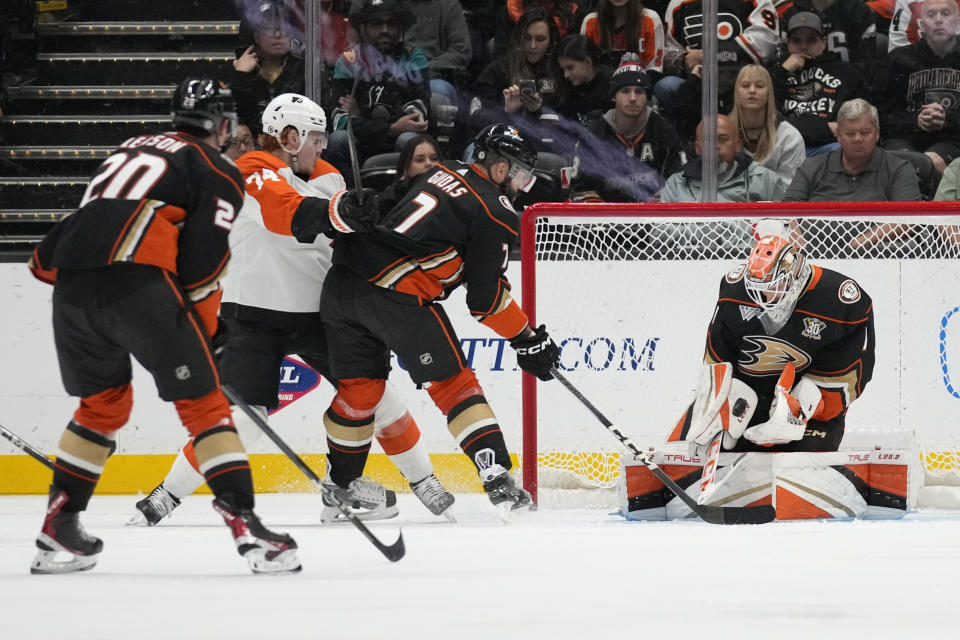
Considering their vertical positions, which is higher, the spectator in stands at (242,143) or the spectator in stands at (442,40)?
the spectator in stands at (442,40)

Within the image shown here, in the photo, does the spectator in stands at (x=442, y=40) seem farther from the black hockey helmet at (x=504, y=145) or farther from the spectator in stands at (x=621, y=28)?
the black hockey helmet at (x=504, y=145)

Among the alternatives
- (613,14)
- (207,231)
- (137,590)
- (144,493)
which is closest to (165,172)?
(207,231)

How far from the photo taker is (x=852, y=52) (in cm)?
514

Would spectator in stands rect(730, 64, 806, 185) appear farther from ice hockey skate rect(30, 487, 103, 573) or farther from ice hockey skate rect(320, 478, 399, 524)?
ice hockey skate rect(30, 487, 103, 573)

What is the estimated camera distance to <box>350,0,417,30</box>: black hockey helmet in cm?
495

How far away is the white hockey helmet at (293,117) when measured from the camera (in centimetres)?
369

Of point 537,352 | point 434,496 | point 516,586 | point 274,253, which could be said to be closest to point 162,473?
point 274,253

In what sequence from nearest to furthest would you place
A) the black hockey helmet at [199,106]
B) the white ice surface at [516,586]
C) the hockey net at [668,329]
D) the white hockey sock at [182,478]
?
the white ice surface at [516,586], the black hockey helmet at [199,106], the white hockey sock at [182,478], the hockey net at [668,329]

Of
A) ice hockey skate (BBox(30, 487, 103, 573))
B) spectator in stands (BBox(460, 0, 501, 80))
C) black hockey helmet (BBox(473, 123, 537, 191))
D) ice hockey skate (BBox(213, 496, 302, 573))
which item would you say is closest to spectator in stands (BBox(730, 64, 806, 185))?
spectator in stands (BBox(460, 0, 501, 80))

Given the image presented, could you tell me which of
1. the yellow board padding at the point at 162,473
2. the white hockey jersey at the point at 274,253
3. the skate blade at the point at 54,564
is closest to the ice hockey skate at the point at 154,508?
the white hockey jersey at the point at 274,253

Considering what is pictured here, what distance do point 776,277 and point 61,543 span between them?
2091 millimetres

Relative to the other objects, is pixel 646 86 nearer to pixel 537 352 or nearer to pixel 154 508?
pixel 537 352

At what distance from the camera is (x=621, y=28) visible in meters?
5.17

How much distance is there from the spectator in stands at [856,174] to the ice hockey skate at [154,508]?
2.49 metres
